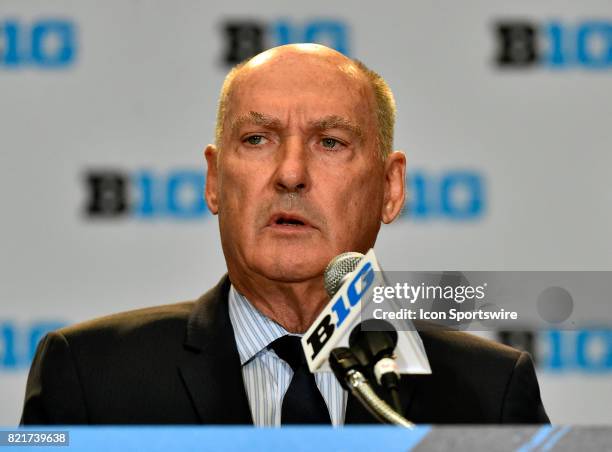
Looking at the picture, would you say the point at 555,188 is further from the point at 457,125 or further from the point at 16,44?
the point at 16,44

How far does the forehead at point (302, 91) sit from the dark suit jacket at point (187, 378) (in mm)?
389

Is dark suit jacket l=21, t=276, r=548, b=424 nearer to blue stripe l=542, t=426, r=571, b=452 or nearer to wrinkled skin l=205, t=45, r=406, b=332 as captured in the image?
wrinkled skin l=205, t=45, r=406, b=332

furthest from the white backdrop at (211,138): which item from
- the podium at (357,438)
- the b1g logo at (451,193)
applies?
the podium at (357,438)

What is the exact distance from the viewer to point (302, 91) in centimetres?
203

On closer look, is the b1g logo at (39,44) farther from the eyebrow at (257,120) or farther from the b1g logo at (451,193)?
the eyebrow at (257,120)

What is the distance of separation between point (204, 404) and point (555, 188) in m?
1.75

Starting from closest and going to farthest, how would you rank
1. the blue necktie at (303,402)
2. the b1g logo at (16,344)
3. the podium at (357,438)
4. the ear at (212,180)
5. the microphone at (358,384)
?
the podium at (357,438) < the microphone at (358,384) < the blue necktie at (303,402) < the ear at (212,180) < the b1g logo at (16,344)

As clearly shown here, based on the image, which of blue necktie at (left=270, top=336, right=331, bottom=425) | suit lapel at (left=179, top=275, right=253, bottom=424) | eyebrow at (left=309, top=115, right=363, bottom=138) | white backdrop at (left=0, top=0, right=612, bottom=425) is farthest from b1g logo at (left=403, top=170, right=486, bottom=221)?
blue necktie at (left=270, top=336, right=331, bottom=425)

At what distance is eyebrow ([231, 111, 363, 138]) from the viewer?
2.01 metres

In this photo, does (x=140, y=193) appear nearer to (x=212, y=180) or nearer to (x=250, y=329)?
(x=212, y=180)

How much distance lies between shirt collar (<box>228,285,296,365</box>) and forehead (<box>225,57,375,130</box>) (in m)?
0.37

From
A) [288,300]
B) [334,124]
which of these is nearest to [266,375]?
[288,300]

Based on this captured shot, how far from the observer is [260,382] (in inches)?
76.8

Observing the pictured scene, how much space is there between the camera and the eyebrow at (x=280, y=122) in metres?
2.01
